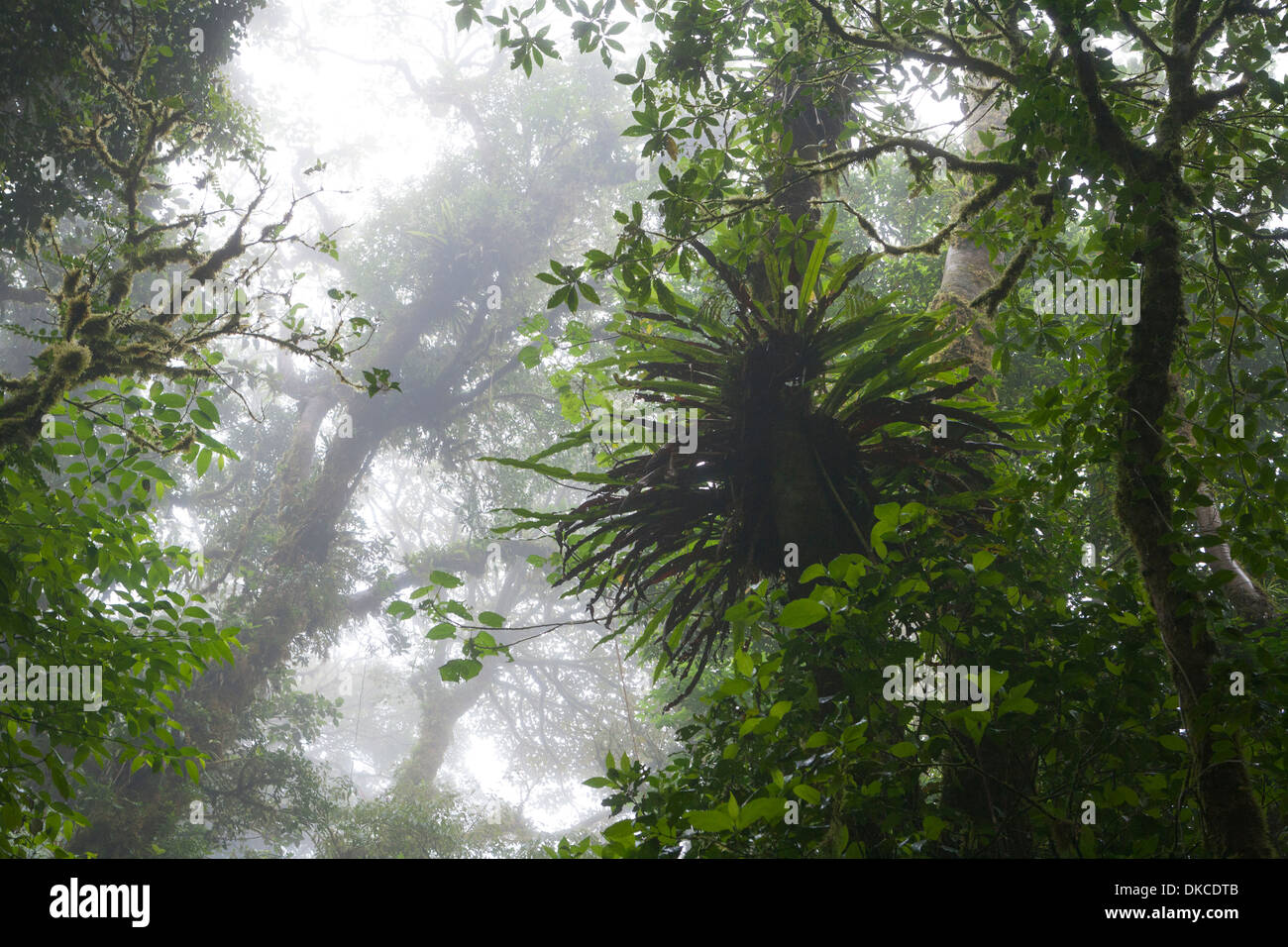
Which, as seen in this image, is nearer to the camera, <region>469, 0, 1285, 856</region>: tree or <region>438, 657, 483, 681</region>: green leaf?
<region>469, 0, 1285, 856</region>: tree

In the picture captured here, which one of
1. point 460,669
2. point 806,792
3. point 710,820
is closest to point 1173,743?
point 806,792

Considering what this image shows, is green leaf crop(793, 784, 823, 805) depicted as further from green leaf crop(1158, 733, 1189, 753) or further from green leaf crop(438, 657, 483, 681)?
green leaf crop(438, 657, 483, 681)

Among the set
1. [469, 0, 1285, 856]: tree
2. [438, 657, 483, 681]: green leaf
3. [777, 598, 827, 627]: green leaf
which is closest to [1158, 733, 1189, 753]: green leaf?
[469, 0, 1285, 856]: tree

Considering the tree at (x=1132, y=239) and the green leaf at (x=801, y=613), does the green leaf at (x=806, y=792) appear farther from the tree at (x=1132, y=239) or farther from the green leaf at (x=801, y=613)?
the tree at (x=1132, y=239)

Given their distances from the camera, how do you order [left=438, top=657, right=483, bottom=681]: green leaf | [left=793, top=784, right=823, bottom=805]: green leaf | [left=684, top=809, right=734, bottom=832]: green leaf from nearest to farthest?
[left=684, top=809, right=734, bottom=832]: green leaf < [left=793, top=784, right=823, bottom=805]: green leaf < [left=438, top=657, right=483, bottom=681]: green leaf

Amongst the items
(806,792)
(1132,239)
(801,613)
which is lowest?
(806,792)

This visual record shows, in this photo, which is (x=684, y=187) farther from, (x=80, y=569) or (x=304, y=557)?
(x=304, y=557)

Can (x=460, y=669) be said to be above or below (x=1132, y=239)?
below

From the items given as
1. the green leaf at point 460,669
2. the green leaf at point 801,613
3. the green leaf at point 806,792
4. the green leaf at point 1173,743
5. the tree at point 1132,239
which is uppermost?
the tree at point 1132,239

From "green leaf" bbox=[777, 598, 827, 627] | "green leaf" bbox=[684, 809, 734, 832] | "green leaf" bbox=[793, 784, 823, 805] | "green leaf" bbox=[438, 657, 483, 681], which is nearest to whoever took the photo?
"green leaf" bbox=[684, 809, 734, 832]

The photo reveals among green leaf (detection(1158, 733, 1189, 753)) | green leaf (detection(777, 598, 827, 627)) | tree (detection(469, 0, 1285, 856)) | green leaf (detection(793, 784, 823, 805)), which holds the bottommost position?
green leaf (detection(793, 784, 823, 805))

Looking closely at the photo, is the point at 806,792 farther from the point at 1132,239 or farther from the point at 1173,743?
the point at 1132,239

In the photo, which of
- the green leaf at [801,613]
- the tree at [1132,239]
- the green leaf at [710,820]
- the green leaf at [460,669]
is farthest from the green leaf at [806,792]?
the green leaf at [460,669]

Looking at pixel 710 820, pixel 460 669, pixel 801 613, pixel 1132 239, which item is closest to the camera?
pixel 710 820
